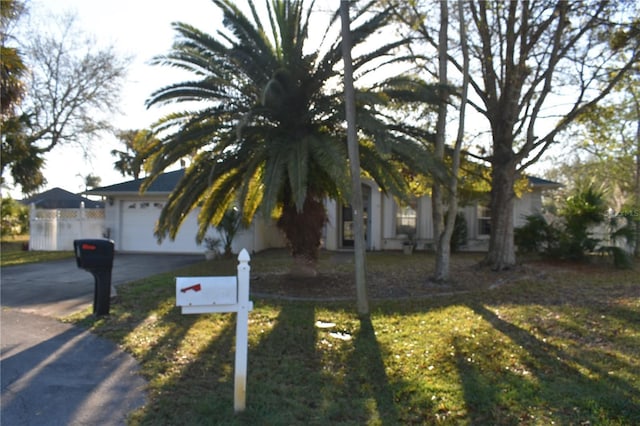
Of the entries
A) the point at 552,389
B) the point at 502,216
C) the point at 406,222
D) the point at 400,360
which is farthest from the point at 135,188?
the point at 552,389

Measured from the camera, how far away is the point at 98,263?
25.8ft

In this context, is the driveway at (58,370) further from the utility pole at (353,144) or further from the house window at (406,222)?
the house window at (406,222)

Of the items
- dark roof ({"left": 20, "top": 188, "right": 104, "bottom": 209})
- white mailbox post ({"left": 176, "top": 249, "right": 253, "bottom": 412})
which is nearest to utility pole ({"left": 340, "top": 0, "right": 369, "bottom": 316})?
white mailbox post ({"left": 176, "top": 249, "right": 253, "bottom": 412})

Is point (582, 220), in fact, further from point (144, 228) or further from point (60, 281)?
point (144, 228)

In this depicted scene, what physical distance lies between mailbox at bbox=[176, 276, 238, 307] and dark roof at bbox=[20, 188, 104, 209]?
3150 cm

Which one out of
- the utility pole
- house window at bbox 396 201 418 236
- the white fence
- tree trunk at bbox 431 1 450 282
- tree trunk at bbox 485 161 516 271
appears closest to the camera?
the utility pole

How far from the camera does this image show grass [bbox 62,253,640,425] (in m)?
4.32

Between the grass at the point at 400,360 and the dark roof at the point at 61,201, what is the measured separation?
1125 inches

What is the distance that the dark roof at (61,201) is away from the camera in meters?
35.1

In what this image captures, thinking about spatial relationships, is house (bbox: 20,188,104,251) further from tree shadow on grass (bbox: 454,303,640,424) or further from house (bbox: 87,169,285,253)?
tree shadow on grass (bbox: 454,303,640,424)

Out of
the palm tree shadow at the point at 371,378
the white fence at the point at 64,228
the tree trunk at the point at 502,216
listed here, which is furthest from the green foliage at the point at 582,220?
the white fence at the point at 64,228

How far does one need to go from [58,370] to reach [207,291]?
2453 millimetres

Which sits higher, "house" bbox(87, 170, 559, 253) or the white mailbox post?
"house" bbox(87, 170, 559, 253)

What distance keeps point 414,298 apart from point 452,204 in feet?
7.97
